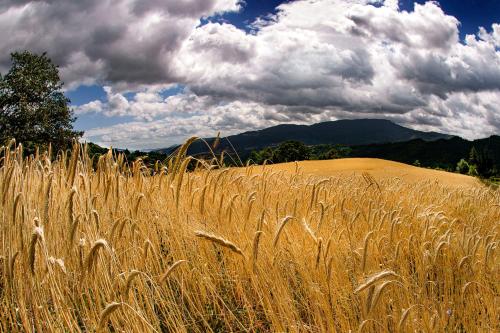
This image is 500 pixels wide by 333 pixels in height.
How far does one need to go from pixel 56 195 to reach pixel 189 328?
1625 millimetres

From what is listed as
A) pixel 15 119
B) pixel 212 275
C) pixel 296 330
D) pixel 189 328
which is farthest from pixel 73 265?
pixel 15 119

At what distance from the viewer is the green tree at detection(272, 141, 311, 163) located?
3117 inches

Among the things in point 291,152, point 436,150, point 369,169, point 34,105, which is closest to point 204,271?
point 369,169

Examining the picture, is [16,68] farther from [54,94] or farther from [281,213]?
[281,213]

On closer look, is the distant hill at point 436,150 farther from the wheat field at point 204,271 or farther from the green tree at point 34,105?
the wheat field at point 204,271

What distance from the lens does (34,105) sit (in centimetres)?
3278

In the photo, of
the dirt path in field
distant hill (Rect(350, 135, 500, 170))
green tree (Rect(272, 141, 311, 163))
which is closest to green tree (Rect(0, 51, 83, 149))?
the dirt path in field

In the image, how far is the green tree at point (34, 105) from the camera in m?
31.1

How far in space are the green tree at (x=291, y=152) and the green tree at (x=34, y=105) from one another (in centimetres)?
5024

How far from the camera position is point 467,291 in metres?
3.05

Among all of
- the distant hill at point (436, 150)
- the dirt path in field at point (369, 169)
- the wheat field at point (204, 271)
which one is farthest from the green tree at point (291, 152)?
the distant hill at point (436, 150)

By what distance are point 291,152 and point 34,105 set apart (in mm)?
54670

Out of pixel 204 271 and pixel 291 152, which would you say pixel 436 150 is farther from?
pixel 204 271

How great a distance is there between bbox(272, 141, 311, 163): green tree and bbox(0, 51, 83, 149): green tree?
50240 mm
